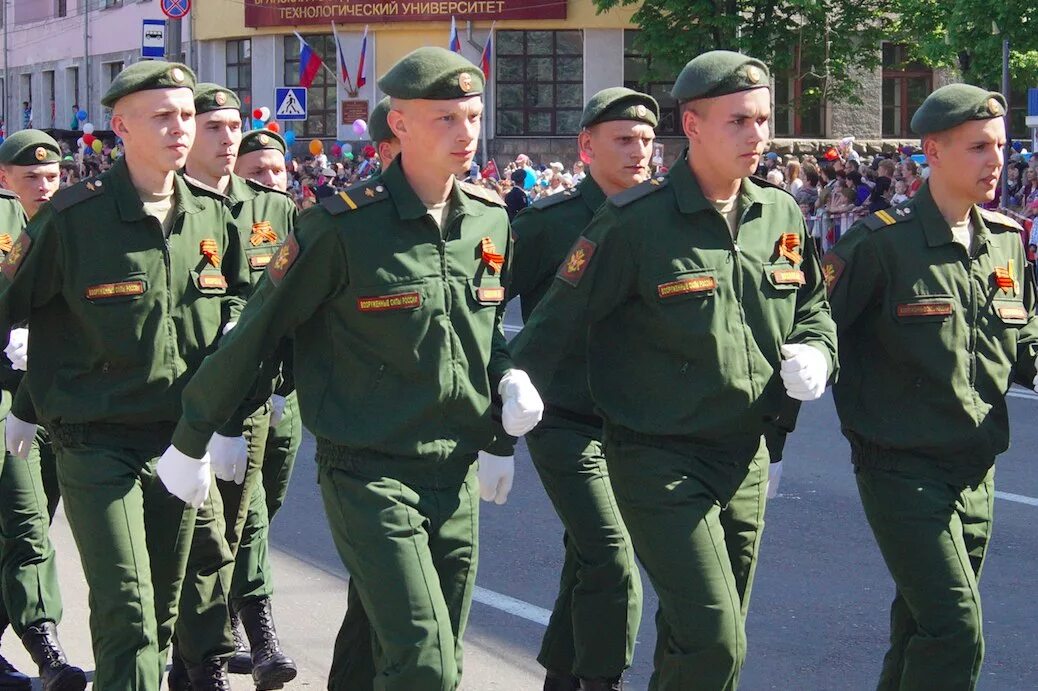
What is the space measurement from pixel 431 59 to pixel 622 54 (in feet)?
128

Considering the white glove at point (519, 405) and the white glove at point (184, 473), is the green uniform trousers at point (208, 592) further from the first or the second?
the white glove at point (519, 405)

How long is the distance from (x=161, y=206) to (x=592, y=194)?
1.60 meters

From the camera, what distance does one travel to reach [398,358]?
181 inches

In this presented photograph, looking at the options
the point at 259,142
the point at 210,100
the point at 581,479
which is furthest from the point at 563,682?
the point at 259,142

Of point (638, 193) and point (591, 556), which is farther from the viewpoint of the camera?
point (591, 556)

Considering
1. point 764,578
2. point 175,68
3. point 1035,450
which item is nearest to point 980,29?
point 1035,450

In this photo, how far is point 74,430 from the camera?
5.24m

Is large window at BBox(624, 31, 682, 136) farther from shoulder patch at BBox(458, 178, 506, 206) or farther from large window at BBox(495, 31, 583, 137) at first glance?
shoulder patch at BBox(458, 178, 506, 206)

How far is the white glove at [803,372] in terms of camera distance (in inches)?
183

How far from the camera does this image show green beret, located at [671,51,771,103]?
4754mm

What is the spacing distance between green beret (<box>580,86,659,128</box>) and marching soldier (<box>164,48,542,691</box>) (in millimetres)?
1601

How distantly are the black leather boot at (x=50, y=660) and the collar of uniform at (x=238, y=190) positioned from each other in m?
1.77

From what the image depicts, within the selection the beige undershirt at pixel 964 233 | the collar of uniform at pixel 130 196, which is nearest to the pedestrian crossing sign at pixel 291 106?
the collar of uniform at pixel 130 196

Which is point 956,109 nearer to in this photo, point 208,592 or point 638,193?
point 638,193
